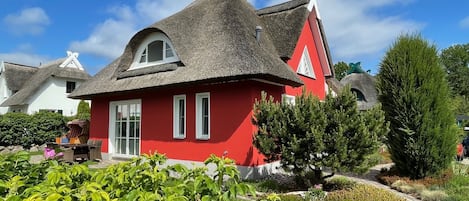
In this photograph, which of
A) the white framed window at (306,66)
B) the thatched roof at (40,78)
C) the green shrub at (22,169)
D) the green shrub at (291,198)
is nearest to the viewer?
the green shrub at (22,169)

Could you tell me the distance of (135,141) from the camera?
1366 centimetres

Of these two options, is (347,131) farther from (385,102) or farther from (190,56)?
(190,56)

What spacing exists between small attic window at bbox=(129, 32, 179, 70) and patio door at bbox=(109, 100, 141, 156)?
1705 millimetres

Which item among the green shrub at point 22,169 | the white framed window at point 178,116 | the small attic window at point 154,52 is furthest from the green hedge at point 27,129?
the green shrub at point 22,169

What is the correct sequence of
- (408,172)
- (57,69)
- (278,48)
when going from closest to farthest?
1. (408,172)
2. (278,48)
3. (57,69)

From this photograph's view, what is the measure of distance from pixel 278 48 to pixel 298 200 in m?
6.77

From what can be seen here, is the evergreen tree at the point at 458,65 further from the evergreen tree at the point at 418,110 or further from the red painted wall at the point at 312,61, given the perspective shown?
the evergreen tree at the point at 418,110

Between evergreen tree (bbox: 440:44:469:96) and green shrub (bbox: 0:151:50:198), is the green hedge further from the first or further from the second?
evergreen tree (bbox: 440:44:469:96)

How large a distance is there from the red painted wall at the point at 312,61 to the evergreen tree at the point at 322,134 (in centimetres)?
440

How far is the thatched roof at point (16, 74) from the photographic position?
3120 centimetres

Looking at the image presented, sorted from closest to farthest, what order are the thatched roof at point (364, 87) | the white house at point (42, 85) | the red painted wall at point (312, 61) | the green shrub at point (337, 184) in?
1. the green shrub at point (337, 184)
2. the red painted wall at point (312, 61)
3. the white house at point (42, 85)
4. the thatched roof at point (364, 87)

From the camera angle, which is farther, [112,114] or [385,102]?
[112,114]

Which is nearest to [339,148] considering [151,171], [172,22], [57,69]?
[151,171]

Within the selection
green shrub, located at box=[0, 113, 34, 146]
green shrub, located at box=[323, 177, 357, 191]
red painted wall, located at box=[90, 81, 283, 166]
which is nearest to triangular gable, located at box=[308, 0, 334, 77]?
red painted wall, located at box=[90, 81, 283, 166]
